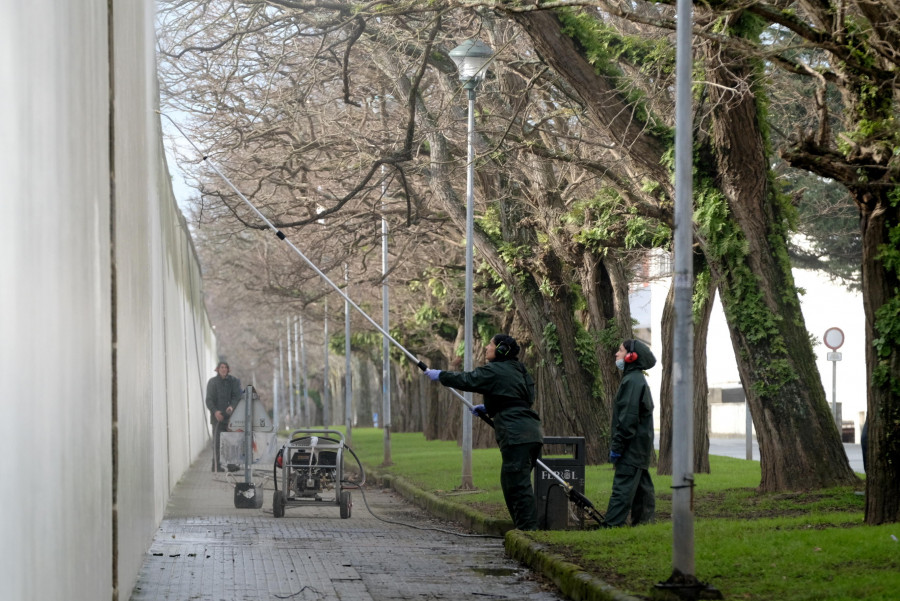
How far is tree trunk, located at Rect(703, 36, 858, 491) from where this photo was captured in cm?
1487

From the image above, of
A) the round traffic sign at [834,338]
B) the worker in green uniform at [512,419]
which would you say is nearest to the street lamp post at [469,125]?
the worker in green uniform at [512,419]

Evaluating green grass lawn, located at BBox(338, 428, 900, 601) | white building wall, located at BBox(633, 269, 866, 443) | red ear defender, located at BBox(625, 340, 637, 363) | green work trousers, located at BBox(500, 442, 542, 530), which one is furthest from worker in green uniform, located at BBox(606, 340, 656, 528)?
white building wall, located at BBox(633, 269, 866, 443)

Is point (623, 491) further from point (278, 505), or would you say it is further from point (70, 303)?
point (70, 303)

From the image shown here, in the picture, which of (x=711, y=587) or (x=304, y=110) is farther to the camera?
(x=304, y=110)

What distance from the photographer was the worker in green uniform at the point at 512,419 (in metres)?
12.6

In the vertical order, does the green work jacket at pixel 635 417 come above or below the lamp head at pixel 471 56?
below

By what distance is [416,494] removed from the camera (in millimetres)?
19266

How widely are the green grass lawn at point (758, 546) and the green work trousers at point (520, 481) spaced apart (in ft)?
1.98

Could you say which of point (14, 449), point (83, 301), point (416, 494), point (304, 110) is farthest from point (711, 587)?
point (304, 110)

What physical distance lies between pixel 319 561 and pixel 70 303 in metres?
6.10

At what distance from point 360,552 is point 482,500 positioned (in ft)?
15.1

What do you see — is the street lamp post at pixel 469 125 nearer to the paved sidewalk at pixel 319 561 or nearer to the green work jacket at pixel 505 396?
the paved sidewalk at pixel 319 561

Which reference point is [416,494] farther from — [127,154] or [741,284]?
[127,154]

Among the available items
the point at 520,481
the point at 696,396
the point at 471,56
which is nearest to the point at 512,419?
the point at 520,481
